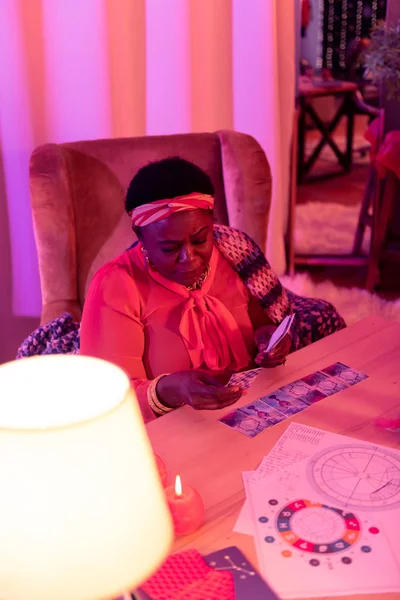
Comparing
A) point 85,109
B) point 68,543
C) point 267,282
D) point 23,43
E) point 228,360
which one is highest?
point 23,43

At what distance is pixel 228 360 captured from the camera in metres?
1.64

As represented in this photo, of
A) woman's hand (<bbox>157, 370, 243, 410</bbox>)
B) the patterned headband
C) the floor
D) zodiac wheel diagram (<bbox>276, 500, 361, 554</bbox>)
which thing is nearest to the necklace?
the patterned headband

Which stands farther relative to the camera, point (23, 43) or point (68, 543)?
point (23, 43)

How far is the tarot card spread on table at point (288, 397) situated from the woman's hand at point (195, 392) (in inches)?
1.7

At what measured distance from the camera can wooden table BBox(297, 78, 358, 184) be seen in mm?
5312

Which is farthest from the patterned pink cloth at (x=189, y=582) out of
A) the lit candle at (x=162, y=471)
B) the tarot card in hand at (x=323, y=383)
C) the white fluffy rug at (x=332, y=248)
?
the white fluffy rug at (x=332, y=248)

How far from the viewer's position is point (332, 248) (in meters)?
4.07

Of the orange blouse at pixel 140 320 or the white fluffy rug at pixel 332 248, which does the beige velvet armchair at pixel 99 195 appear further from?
the white fluffy rug at pixel 332 248

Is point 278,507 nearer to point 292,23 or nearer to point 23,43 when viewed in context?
point 23,43

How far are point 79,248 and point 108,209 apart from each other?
0.15 meters

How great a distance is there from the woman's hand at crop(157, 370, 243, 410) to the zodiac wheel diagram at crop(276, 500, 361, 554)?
269 millimetres

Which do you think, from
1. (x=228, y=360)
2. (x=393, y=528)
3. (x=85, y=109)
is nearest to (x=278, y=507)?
(x=393, y=528)

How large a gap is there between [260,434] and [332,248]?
2984mm

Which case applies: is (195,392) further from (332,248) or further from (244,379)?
(332,248)
